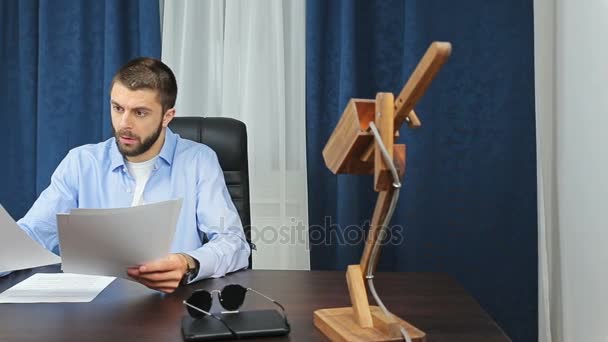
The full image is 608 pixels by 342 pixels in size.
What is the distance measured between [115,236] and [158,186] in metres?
0.69

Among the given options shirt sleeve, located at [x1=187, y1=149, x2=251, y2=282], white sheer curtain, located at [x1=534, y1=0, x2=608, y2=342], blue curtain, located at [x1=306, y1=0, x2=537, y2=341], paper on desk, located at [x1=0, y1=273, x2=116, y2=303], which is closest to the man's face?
shirt sleeve, located at [x1=187, y1=149, x2=251, y2=282]

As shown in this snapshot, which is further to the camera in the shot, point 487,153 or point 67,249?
point 487,153

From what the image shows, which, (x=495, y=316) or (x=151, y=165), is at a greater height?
(x=151, y=165)

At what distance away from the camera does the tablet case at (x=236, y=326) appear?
1058 mm

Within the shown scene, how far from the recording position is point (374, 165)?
1063mm

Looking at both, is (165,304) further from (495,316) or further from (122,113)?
(495,316)

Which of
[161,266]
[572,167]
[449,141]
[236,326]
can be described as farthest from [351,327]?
[449,141]

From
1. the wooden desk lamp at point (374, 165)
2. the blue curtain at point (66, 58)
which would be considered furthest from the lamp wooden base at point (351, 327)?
the blue curtain at point (66, 58)

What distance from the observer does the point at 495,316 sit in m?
2.46

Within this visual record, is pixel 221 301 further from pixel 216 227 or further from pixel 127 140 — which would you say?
pixel 127 140

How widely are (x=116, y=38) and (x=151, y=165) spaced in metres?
0.81

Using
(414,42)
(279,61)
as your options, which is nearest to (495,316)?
(414,42)

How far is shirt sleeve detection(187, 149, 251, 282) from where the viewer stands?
149 cm

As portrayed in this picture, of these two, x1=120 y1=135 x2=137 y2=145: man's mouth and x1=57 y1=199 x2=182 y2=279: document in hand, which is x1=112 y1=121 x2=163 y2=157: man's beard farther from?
x1=57 y1=199 x2=182 y2=279: document in hand
